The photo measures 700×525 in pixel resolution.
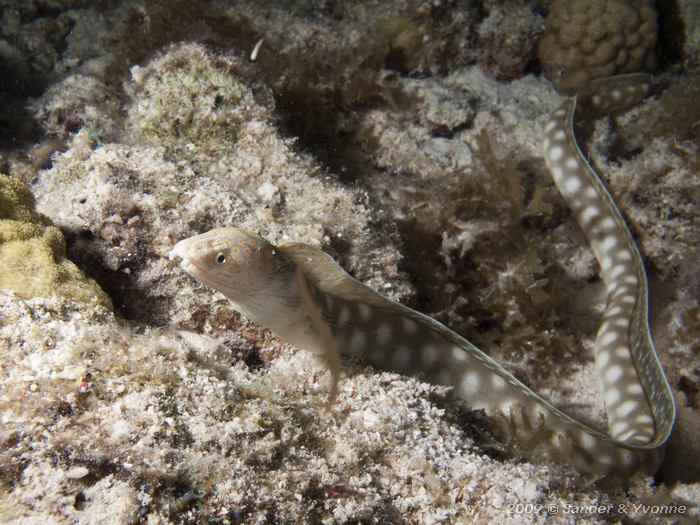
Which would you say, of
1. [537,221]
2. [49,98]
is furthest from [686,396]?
[49,98]

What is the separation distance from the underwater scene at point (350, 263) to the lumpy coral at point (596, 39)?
0.03 metres

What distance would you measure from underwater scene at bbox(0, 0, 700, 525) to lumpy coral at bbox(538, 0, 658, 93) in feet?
0.10

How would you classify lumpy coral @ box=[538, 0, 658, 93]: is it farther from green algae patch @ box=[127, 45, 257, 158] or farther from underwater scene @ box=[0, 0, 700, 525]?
green algae patch @ box=[127, 45, 257, 158]

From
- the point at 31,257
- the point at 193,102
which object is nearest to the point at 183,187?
the point at 193,102

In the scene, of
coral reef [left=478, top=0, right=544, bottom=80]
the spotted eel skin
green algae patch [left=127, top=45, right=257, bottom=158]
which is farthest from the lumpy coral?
green algae patch [left=127, top=45, right=257, bottom=158]

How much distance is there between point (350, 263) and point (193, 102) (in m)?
1.96

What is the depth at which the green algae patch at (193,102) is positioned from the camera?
372 centimetres

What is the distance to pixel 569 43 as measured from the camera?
17.7 ft

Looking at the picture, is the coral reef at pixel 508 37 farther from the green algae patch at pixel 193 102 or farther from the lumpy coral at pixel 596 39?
the green algae patch at pixel 193 102

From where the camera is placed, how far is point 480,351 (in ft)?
10.5

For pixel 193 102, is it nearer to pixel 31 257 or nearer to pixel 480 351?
pixel 31 257

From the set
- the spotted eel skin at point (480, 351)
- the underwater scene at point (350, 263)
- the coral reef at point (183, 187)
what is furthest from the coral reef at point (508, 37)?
the coral reef at point (183, 187)

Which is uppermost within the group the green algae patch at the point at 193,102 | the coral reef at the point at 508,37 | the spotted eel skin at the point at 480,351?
the coral reef at the point at 508,37

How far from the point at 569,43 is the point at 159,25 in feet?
15.6
